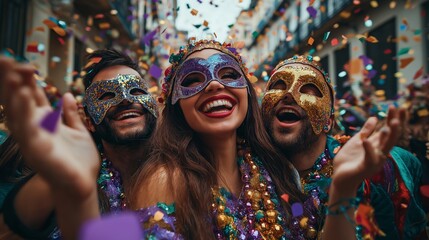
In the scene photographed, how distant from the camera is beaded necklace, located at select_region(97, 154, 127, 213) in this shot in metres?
2.27

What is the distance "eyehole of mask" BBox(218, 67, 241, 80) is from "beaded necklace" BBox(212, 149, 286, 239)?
1.89ft

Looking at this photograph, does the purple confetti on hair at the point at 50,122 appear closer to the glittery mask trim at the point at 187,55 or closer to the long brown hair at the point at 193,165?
the long brown hair at the point at 193,165

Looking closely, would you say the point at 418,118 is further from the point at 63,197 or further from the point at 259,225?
the point at 63,197

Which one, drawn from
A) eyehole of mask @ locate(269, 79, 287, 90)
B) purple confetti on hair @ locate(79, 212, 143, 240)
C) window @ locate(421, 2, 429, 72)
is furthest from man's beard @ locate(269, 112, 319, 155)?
window @ locate(421, 2, 429, 72)

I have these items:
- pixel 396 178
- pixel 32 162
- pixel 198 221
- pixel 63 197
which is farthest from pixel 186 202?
pixel 396 178

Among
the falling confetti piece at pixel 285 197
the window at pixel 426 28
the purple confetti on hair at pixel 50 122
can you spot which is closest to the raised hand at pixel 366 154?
the falling confetti piece at pixel 285 197

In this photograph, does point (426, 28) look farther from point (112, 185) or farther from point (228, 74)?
point (112, 185)

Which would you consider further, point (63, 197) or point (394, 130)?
point (394, 130)

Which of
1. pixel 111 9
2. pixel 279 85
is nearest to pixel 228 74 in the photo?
pixel 279 85

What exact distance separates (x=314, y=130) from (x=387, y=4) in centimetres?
1024

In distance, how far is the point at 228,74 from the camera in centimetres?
237

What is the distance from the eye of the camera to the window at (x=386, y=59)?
1083 cm

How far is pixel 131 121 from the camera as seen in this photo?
8.75 feet

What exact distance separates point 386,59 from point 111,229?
37.2ft
